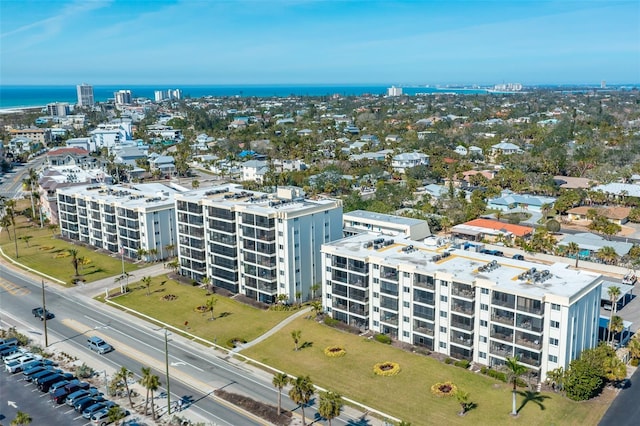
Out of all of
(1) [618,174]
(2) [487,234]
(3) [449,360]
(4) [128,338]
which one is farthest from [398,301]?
(1) [618,174]

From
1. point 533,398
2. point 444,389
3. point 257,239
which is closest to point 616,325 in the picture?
point 533,398

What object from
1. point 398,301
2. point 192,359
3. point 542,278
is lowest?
point 192,359

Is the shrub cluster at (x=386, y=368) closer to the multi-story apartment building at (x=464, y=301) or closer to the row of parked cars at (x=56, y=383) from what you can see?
the multi-story apartment building at (x=464, y=301)

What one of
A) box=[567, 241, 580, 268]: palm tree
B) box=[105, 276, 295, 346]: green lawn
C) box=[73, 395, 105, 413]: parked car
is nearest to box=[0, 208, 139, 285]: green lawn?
box=[105, 276, 295, 346]: green lawn

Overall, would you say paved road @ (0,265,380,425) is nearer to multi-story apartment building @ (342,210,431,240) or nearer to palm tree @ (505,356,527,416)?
palm tree @ (505,356,527,416)

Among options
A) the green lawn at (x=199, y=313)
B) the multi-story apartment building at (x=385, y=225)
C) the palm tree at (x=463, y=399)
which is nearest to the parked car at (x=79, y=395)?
the green lawn at (x=199, y=313)

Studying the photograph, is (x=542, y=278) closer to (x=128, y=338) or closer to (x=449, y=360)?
(x=449, y=360)

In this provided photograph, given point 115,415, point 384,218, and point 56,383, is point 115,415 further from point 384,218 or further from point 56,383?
Answer: point 384,218
